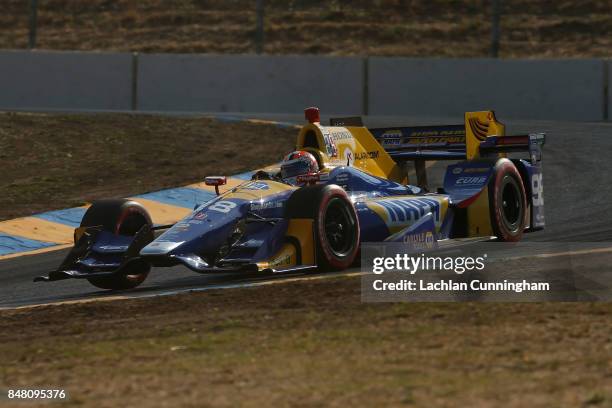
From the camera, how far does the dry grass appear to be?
30.5 m

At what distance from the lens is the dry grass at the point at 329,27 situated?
30.5 meters

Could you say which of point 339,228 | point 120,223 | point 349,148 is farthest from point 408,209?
point 120,223

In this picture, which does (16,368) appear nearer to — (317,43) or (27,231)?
(27,231)

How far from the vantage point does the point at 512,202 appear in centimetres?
1205

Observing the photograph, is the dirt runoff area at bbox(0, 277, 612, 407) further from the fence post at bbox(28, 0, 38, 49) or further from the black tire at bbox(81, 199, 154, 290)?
the fence post at bbox(28, 0, 38, 49)

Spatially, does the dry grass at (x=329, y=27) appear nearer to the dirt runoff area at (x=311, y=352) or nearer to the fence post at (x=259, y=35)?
the fence post at (x=259, y=35)

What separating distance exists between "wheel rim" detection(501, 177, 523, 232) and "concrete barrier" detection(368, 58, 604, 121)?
1020 cm

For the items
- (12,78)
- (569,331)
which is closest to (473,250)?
(569,331)

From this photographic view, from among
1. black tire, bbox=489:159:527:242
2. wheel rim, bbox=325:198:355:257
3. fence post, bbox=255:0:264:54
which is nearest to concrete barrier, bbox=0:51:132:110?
fence post, bbox=255:0:264:54

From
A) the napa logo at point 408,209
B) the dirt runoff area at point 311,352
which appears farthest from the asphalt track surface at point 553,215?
the napa logo at point 408,209

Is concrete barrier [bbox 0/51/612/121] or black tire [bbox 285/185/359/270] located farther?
concrete barrier [bbox 0/51/612/121]

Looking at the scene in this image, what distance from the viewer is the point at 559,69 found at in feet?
72.0

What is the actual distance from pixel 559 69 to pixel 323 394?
17112 millimetres
